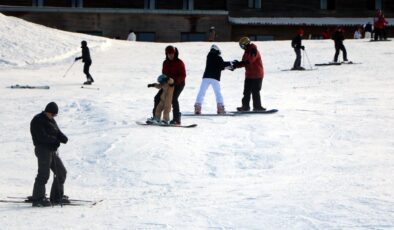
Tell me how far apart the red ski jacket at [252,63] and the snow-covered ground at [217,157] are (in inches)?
32.7

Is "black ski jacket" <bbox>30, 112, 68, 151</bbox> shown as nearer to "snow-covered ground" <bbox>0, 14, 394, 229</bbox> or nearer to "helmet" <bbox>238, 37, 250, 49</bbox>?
"snow-covered ground" <bbox>0, 14, 394, 229</bbox>

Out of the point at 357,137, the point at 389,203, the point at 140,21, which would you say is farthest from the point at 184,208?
the point at 140,21

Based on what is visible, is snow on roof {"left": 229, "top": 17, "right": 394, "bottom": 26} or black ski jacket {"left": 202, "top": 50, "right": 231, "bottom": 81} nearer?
black ski jacket {"left": 202, "top": 50, "right": 231, "bottom": 81}

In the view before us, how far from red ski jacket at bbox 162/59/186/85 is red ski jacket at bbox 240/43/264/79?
2.18 metres

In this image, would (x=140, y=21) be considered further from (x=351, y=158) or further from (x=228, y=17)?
(x=351, y=158)

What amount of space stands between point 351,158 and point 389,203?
3217 mm

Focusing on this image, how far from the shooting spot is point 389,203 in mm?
10516

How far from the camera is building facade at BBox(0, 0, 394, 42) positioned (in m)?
47.5

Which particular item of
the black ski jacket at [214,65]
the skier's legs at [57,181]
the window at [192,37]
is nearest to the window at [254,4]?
the window at [192,37]

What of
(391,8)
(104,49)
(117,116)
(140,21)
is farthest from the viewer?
(391,8)

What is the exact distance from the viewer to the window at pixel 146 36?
158 ft

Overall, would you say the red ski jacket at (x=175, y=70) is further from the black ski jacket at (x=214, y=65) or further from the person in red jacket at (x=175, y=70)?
the black ski jacket at (x=214, y=65)

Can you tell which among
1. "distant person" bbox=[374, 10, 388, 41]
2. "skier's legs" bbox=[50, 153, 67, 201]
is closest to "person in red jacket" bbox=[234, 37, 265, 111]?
"skier's legs" bbox=[50, 153, 67, 201]

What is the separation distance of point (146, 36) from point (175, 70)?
3238 centimetres
